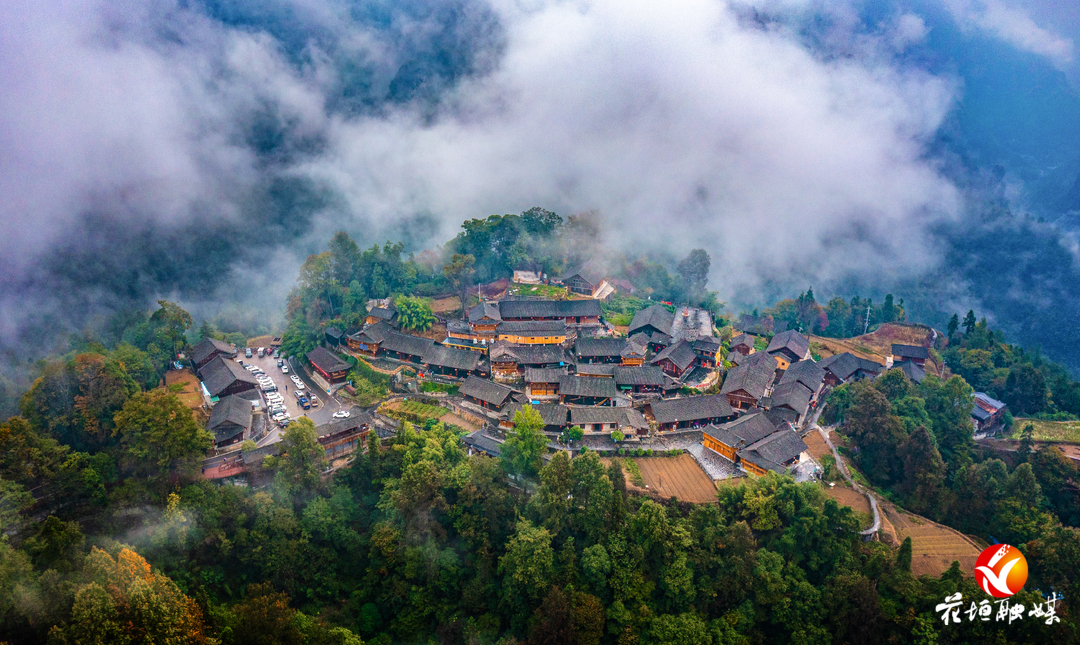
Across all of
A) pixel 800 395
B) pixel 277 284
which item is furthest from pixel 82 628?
pixel 277 284

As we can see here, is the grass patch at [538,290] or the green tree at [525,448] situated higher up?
the grass patch at [538,290]

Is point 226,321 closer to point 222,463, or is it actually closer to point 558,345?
point 222,463

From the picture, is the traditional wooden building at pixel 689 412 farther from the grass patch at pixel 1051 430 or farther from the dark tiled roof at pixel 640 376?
the grass patch at pixel 1051 430

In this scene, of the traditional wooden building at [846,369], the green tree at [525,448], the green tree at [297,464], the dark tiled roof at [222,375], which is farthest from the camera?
the traditional wooden building at [846,369]

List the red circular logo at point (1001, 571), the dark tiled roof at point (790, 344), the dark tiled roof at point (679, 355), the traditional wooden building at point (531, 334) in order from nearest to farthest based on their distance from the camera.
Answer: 1. the red circular logo at point (1001, 571)
2. the dark tiled roof at point (679, 355)
3. the traditional wooden building at point (531, 334)
4. the dark tiled roof at point (790, 344)

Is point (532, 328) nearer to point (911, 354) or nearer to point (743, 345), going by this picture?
point (743, 345)

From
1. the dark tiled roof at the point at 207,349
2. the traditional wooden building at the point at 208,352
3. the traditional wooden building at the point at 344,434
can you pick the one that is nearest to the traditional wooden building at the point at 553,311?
the traditional wooden building at the point at 344,434

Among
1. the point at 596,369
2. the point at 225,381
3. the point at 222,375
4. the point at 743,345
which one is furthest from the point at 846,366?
the point at 222,375
